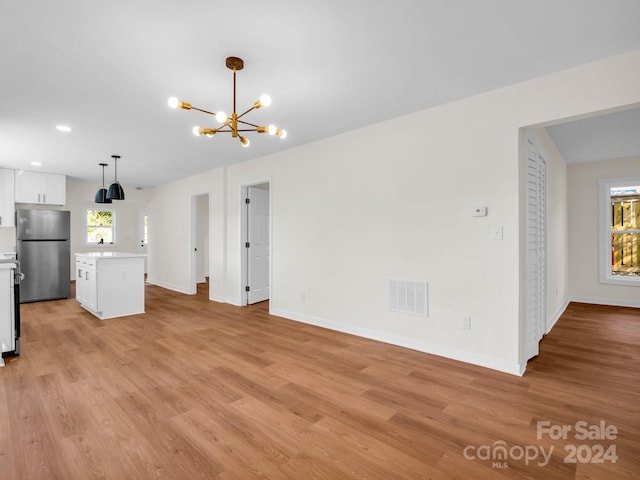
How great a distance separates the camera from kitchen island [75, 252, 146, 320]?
482 centimetres

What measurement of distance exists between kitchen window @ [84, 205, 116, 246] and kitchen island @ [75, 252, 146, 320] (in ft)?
11.7

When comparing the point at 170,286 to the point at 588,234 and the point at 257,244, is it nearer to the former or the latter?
the point at 257,244

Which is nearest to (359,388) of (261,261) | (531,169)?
(531,169)

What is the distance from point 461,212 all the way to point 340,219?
5.06ft

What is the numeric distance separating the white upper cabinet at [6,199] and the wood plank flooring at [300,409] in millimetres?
3800

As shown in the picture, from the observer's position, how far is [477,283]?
3.09 metres

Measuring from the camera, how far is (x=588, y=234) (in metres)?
5.96

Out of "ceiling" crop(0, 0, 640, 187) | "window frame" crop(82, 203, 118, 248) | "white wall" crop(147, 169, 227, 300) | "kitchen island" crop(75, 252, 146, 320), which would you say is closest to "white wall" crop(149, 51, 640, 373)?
"ceiling" crop(0, 0, 640, 187)

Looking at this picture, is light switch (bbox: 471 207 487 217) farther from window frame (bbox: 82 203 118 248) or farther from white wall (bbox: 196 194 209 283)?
window frame (bbox: 82 203 118 248)

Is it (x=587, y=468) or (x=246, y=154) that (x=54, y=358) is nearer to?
(x=246, y=154)

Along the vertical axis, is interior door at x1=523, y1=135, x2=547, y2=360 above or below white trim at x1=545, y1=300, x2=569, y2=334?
above

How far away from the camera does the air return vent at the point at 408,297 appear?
343 centimetres

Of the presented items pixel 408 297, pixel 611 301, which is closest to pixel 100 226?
pixel 408 297

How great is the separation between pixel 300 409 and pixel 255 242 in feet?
13.0
